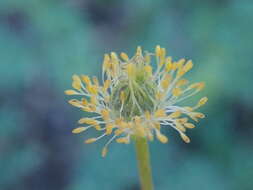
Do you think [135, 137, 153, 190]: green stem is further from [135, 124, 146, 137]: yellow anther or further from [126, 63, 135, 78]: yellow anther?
[126, 63, 135, 78]: yellow anther

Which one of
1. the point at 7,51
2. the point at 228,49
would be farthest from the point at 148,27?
the point at 7,51

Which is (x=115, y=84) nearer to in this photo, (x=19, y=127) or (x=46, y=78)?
(x=19, y=127)

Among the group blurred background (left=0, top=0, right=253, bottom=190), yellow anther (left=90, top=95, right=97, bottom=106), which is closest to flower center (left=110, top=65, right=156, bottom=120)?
yellow anther (left=90, top=95, right=97, bottom=106)

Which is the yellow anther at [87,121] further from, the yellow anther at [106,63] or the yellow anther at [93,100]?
the yellow anther at [106,63]

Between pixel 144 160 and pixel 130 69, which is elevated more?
pixel 130 69

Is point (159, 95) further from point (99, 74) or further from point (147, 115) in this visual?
point (99, 74)

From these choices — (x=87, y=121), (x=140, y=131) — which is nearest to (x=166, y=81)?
(x=140, y=131)
